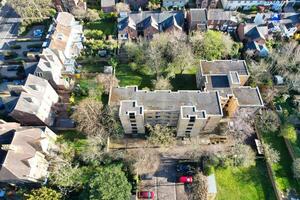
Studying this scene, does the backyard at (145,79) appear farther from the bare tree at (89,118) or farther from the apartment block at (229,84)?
the bare tree at (89,118)

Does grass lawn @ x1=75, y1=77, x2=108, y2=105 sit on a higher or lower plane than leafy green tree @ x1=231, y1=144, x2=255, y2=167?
higher

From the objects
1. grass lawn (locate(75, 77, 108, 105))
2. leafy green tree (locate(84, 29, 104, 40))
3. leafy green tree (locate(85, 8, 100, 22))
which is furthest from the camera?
leafy green tree (locate(85, 8, 100, 22))

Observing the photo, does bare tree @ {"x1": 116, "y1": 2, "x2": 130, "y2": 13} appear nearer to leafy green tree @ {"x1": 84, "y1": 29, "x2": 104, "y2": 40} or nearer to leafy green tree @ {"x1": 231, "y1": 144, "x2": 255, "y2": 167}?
leafy green tree @ {"x1": 84, "y1": 29, "x2": 104, "y2": 40}

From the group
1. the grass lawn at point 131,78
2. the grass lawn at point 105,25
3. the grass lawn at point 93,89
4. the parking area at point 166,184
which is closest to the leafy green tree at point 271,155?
the parking area at point 166,184

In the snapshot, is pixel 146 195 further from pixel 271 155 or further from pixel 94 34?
pixel 94 34

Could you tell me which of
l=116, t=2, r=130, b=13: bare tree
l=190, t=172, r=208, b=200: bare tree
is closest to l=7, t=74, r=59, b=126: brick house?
l=190, t=172, r=208, b=200: bare tree
